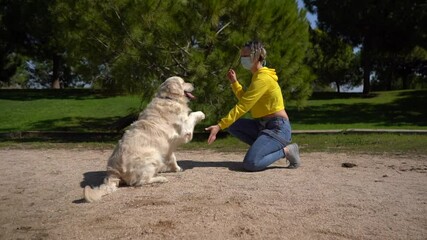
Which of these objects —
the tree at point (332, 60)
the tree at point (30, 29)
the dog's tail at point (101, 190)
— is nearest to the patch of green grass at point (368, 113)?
the tree at point (332, 60)

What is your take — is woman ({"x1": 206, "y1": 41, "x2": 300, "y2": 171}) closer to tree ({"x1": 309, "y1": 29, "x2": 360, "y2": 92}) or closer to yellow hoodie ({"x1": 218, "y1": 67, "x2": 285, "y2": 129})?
yellow hoodie ({"x1": 218, "y1": 67, "x2": 285, "y2": 129})

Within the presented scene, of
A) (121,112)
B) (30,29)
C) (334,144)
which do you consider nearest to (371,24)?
(121,112)

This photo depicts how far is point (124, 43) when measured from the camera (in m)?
11.6

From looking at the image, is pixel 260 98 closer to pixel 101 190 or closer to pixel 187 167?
pixel 187 167

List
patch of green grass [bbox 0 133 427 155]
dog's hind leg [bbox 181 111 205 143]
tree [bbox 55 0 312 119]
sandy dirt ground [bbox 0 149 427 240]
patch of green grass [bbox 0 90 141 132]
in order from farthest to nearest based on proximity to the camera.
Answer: patch of green grass [bbox 0 90 141 132] → tree [bbox 55 0 312 119] → patch of green grass [bbox 0 133 427 155] → dog's hind leg [bbox 181 111 205 143] → sandy dirt ground [bbox 0 149 427 240]

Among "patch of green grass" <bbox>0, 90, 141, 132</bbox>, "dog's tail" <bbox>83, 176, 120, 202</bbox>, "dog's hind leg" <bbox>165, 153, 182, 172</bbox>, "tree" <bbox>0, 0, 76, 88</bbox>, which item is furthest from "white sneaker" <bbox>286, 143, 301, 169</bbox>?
"tree" <bbox>0, 0, 76, 88</bbox>

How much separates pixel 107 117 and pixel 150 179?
14.6m

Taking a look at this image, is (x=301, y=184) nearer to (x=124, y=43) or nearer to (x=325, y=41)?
(x=124, y=43)

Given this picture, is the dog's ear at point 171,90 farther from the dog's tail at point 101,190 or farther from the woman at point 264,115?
the dog's tail at point 101,190

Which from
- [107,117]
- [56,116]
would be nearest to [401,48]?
[107,117]

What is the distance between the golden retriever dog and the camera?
5555mm

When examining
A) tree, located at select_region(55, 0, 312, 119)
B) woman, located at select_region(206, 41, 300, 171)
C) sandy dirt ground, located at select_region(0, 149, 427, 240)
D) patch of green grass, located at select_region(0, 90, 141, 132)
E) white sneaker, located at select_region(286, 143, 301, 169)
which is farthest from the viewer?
patch of green grass, located at select_region(0, 90, 141, 132)

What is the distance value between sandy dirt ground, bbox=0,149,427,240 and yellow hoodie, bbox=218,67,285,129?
32.4 inches

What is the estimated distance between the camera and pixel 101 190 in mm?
5176
